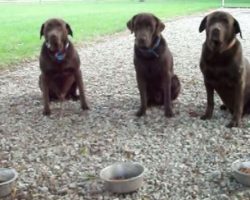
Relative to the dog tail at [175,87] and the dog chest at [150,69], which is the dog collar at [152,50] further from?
the dog tail at [175,87]

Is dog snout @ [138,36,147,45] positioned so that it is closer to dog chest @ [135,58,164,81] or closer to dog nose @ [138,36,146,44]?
dog nose @ [138,36,146,44]

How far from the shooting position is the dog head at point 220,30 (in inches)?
211

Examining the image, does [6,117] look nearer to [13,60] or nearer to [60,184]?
[60,184]

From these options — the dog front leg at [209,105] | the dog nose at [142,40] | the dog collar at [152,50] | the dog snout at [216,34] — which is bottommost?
the dog front leg at [209,105]

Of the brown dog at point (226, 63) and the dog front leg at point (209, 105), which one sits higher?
the brown dog at point (226, 63)

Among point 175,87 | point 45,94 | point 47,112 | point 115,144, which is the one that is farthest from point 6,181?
point 175,87

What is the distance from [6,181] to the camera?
4.18m

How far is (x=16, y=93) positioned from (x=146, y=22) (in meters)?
2.74

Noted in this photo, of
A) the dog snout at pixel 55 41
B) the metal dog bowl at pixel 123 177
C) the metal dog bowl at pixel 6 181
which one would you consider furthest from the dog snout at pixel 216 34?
the metal dog bowl at pixel 6 181

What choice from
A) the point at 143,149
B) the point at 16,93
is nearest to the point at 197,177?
the point at 143,149

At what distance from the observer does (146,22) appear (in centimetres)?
590

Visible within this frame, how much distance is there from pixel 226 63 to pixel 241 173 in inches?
67.7

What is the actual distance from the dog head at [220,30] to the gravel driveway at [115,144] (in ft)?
3.02

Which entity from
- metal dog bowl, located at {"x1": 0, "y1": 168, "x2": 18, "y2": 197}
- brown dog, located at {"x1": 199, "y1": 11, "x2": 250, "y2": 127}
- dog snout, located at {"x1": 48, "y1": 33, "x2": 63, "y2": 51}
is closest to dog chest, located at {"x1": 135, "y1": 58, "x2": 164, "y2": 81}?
brown dog, located at {"x1": 199, "y1": 11, "x2": 250, "y2": 127}
